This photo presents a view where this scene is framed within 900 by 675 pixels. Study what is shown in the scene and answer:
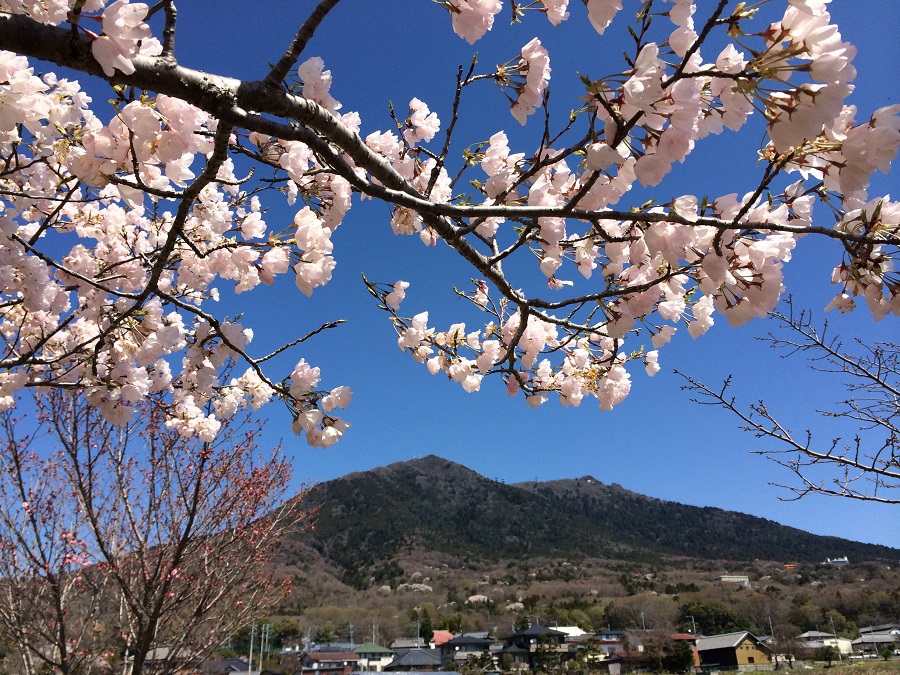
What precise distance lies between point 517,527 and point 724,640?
1727 inches

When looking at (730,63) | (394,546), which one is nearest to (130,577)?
(730,63)

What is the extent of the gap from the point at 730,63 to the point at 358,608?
59.0 m

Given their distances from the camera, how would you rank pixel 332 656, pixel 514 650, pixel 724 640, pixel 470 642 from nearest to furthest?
pixel 514 650
pixel 724 640
pixel 332 656
pixel 470 642

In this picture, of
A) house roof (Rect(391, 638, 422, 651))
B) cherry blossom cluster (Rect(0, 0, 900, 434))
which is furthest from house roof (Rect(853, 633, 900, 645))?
cherry blossom cluster (Rect(0, 0, 900, 434))

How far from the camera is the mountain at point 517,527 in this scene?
232ft

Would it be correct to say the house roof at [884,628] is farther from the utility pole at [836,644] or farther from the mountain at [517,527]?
the mountain at [517,527]

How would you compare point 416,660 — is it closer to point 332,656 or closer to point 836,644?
point 332,656

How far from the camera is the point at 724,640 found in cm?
3759

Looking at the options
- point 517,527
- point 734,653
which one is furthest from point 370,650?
point 517,527

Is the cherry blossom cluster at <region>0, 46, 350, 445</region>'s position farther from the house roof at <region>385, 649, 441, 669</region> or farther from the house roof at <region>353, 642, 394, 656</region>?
the house roof at <region>353, 642, 394, 656</region>

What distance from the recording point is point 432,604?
54.9 metres

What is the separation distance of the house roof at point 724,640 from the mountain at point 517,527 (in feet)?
106

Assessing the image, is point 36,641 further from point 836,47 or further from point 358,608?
point 358,608

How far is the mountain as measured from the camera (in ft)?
232
